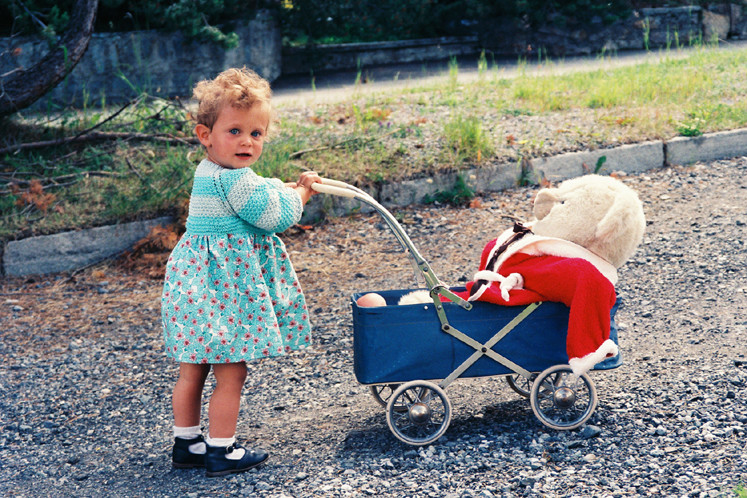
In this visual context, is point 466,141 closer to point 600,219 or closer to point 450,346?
point 600,219

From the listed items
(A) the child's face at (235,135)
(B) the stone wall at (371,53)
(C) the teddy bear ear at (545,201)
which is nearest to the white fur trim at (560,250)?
(C) the teddy bear ear at (545,201)

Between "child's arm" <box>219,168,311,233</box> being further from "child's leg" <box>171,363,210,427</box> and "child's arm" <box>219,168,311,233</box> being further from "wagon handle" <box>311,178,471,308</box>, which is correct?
"child's leg" <box>171,363,210,427</box>

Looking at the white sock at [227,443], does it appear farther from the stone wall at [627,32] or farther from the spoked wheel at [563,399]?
the stone wall at [627,32]

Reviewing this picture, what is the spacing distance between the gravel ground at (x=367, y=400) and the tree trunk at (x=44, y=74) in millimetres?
1449

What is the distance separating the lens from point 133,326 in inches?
171

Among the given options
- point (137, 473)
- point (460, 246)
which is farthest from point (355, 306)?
point (460, 246)

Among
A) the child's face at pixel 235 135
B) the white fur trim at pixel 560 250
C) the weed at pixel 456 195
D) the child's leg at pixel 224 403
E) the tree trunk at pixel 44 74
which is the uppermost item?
the tree trunk at pixel 44 74

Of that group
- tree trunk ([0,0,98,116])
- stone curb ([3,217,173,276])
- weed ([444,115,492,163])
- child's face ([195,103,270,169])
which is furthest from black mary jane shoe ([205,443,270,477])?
tree trunk ([0,0,98,116])

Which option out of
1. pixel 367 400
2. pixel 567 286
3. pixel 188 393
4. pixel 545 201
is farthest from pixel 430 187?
pixel 188 393

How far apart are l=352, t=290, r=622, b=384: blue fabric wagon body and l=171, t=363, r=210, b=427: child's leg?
59cm

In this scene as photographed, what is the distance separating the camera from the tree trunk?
559 cm

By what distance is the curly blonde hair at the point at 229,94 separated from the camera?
2721 mm

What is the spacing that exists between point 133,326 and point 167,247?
877 mm

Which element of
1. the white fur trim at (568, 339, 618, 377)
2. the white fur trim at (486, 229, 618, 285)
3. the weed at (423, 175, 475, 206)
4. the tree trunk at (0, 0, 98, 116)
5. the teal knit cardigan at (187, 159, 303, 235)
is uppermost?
the tree trunk at (0, 0, 98, 116)
